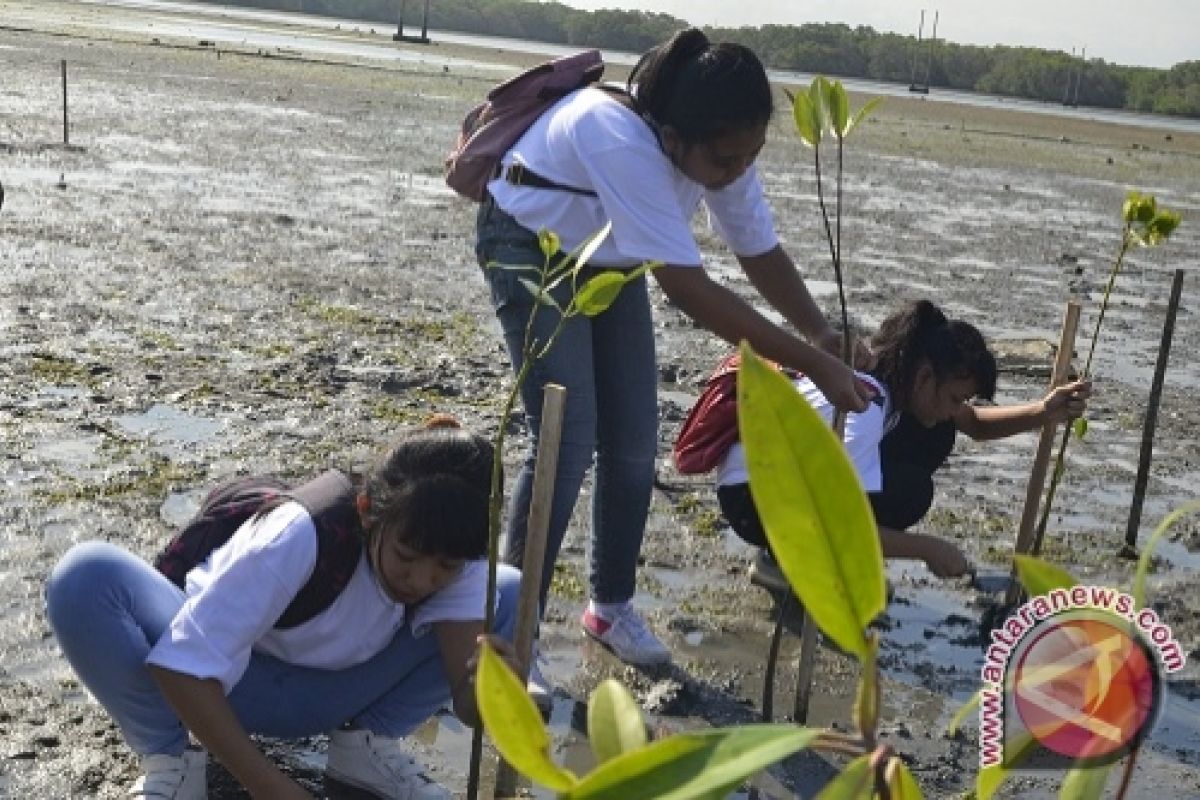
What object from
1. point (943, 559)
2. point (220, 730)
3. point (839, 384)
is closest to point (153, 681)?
point (220, 730)

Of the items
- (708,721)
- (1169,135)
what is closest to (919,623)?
(708,721)

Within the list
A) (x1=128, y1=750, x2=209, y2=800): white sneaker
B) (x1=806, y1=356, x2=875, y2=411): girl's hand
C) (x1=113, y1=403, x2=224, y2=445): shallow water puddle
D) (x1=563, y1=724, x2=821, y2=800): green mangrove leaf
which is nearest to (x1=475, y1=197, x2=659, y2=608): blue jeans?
(x1=806, y1=356, x2=875, y2=411): girl's hand

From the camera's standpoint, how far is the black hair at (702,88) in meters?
3.10

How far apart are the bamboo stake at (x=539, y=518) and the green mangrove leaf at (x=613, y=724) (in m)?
1.34

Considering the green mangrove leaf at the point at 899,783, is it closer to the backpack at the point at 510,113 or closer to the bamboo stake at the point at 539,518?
the bamboo stake at the point at 539,518

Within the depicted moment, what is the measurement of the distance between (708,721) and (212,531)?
1.31m

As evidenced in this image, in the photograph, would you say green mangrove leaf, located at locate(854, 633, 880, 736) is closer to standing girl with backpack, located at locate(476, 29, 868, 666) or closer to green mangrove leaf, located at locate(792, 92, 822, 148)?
green mangrove leaf, located at locate(792, 92, 822, 148)

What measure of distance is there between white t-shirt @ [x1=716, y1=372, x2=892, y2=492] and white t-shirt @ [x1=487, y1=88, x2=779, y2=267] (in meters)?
0.67

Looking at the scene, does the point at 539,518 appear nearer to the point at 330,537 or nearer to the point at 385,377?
the point at 330,537

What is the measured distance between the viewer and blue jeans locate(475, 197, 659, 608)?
3371 mm

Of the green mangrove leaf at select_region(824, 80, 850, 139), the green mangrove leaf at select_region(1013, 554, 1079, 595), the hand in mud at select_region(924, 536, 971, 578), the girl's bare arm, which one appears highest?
the green mangrove leaf at select_region(824, 80, 850, 139)

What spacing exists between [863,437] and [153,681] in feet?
5.85

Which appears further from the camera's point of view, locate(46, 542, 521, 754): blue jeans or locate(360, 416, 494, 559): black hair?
locate(46, 542, 521, 754): blue jeans

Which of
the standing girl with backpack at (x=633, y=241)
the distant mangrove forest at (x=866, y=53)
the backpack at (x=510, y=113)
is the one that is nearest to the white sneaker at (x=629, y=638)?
the standing girl with backpack at (x=633, y=241)
